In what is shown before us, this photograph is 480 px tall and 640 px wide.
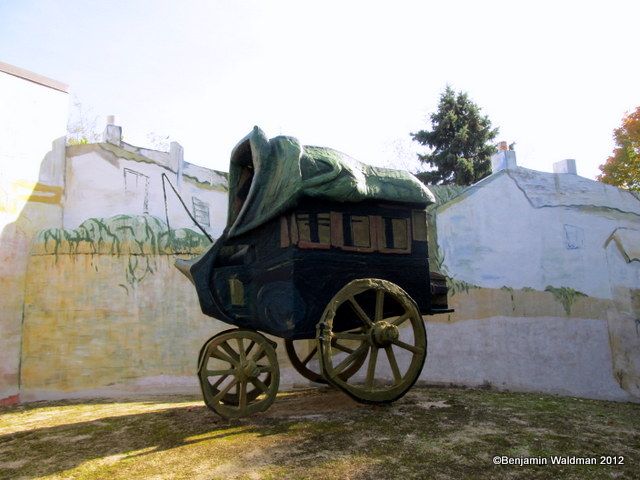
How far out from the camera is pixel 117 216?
314 inches

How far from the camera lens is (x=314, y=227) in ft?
14.5

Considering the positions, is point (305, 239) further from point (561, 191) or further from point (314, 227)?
point (561, 191)

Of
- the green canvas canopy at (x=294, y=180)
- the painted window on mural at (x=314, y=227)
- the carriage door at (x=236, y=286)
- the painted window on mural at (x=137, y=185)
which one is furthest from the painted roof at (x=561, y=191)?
the painted window on mural at (x=137, y=185)

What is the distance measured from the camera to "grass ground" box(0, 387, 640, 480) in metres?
3.02

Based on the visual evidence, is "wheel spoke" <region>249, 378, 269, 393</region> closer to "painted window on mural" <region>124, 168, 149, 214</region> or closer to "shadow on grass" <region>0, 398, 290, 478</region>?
"shadow on grass" <region>0, 398, 290, 478</region>

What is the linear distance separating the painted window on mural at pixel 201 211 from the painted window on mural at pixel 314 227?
4.72m

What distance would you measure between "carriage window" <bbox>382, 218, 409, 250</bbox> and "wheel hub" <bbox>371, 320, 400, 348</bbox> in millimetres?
817

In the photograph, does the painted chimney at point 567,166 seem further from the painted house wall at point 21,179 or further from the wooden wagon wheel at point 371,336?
the painted house wall at point 21,179

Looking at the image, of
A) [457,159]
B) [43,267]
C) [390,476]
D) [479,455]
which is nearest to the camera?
[390,476]

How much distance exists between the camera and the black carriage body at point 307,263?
4316 mm

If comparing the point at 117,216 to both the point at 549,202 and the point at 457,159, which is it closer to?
the point at 549,202

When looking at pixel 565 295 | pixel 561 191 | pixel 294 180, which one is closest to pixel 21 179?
pixel 294 180

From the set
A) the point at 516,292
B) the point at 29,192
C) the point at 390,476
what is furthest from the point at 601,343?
the point at 29,192

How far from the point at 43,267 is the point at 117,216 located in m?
1.35
